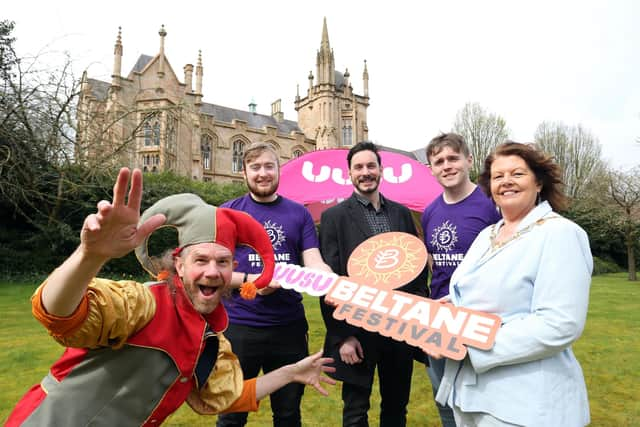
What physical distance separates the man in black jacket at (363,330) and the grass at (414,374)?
1400 millimetres

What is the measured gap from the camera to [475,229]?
2.55 meters

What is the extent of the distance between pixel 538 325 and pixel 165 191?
15.8 meters

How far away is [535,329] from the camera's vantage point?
1.46 metres

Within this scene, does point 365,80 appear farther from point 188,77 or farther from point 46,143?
point 46,143

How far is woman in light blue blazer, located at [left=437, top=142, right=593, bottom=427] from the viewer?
4.77 ft

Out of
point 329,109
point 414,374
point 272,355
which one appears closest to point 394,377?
point 272,355

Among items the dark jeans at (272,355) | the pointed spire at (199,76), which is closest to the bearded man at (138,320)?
the dark jeans at (272,355)

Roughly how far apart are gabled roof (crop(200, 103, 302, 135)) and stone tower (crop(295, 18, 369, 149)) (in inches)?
95.1

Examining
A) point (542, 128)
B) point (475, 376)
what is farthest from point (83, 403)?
point (542, 128)

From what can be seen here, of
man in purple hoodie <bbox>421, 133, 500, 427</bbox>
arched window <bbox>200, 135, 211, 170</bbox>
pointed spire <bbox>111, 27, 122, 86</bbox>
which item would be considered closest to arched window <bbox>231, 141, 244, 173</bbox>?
arched window <bbox>200, 135, 211, 170</bbox>

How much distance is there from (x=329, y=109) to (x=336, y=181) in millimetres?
44850

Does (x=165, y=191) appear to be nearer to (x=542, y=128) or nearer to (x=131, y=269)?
(x=131, y=269)

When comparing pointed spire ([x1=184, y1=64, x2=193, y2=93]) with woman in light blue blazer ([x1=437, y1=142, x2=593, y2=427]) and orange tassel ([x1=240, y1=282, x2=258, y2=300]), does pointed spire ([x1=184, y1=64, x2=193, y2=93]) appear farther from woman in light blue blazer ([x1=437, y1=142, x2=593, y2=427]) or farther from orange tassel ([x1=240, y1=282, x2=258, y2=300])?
woman in light blue blazer ([x1=437, y1=142, x2=593, y2=427])

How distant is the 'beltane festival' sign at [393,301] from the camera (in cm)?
166
